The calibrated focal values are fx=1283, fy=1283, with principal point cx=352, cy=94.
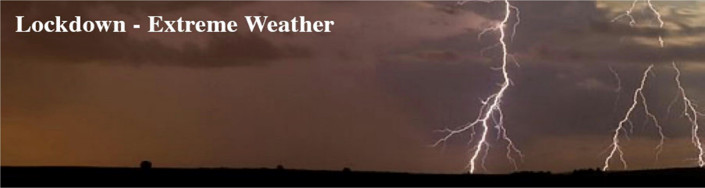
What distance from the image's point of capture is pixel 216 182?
1214 inches

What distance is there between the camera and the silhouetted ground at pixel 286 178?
98.4 ft

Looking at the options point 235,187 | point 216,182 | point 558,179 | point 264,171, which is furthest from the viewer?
point 264,171

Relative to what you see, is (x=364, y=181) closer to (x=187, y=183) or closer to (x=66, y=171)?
(x=187, y=183)

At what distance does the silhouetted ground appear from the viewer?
29984 mm

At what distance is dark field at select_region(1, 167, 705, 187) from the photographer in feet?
98.4

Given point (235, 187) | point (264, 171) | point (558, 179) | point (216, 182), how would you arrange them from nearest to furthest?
point (235, 187) < point (216, 182) < point (558, 179) < point (264, 171)

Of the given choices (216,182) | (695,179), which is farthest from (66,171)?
(695,179)

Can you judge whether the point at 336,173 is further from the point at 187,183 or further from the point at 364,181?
the point at 187,183

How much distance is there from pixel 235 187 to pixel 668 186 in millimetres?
10484

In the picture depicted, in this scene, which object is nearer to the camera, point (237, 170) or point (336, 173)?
point (336, 173)

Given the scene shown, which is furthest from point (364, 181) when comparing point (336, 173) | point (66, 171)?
point (66, 171)

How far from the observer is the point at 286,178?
107ft

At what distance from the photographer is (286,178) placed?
32750mm

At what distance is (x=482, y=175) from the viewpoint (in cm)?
3653
